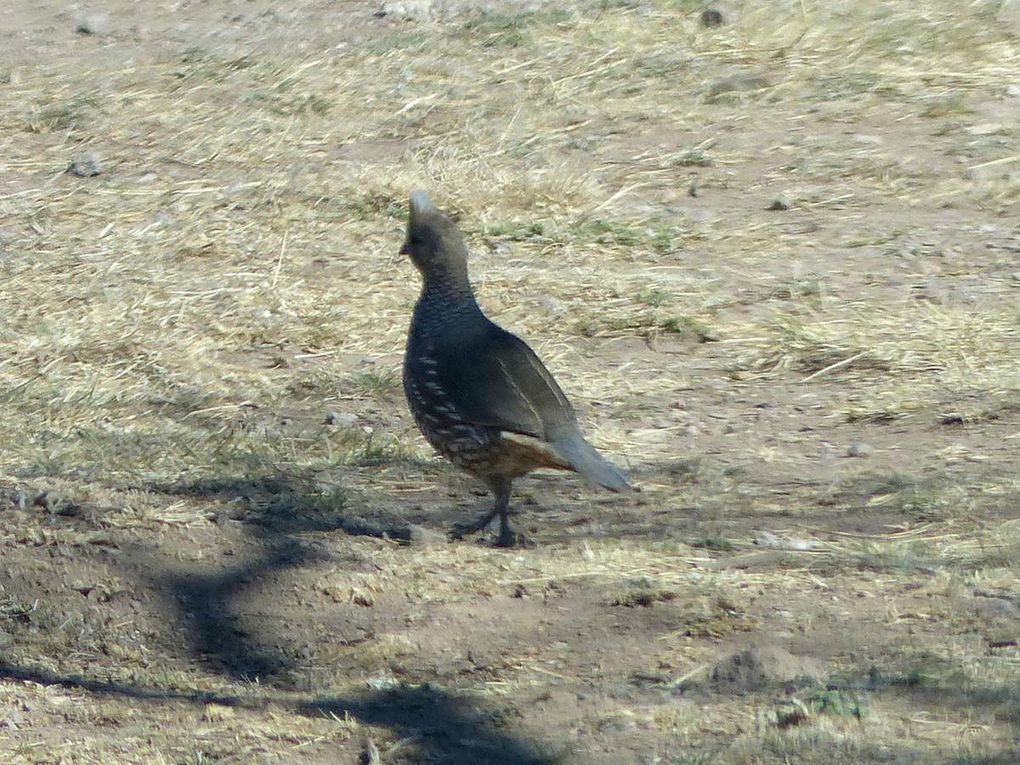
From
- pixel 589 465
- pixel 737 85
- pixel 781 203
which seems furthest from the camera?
pixel 737 85

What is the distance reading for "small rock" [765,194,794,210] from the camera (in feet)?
29.2

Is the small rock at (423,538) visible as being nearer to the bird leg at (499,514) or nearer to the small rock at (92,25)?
the bird leg at (499,514)

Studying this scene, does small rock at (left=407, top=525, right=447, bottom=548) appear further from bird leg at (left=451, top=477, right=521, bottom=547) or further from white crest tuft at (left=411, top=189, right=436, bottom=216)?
white crest tuft at (left=411, top=189, right=436, bottom=216)

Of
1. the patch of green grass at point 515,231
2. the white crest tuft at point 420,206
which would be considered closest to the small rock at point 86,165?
the patch of green grass at point 515,231

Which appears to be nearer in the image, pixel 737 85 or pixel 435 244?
pixel 435 244

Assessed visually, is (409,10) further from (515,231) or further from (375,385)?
(375,385)

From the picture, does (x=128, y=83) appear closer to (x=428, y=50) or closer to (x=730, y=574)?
(x=428, y=50)

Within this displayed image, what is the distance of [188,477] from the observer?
5828 millimetres

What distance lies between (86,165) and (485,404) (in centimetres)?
513

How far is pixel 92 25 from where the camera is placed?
39.2ft

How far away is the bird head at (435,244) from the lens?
5848 mm

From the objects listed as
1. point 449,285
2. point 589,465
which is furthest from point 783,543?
point 449,285

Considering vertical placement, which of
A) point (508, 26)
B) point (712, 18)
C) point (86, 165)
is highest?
point (86, 165)

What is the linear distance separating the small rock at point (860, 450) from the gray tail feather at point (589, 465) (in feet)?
4.47
